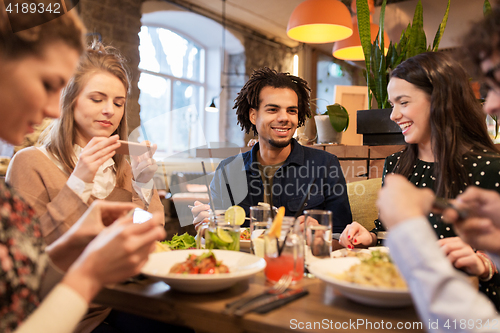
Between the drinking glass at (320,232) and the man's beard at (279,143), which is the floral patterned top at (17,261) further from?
the man's beard at (279,143)

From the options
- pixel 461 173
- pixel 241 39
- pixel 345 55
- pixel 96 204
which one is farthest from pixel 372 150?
pixel 241 39

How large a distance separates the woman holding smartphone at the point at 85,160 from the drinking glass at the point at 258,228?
1.97ft

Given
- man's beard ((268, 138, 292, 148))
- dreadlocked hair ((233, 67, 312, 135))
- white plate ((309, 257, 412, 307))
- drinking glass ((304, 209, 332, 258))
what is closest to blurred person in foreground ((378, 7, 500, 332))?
white plate ((309, 257, 412, 307))

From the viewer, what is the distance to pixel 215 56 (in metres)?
8.13

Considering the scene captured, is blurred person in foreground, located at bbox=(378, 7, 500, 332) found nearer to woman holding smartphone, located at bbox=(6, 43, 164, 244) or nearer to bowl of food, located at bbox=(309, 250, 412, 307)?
bowl of food, located at bbox=(309, 250, 412, 307)

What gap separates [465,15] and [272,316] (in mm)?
6717

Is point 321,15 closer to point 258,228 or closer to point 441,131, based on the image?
point 441,131

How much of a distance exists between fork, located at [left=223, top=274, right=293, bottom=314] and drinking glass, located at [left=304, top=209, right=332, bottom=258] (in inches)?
7.5

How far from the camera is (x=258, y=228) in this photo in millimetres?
1304

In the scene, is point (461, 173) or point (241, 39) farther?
point (241, 39)

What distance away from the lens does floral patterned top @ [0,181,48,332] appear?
67 cm

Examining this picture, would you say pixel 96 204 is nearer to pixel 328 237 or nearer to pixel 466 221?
pixel 328 237

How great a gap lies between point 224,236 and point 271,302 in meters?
0.42

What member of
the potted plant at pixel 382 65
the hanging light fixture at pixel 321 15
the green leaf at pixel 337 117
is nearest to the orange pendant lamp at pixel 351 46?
the hanging light fixture at pixel 321 15
